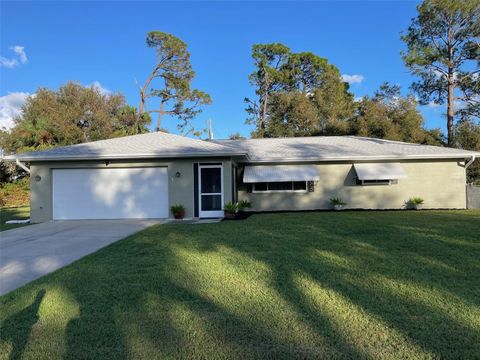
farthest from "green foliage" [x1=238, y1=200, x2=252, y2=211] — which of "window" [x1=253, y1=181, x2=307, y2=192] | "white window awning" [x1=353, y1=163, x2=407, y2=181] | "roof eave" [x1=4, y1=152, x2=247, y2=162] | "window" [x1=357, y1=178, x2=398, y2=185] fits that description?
"window" [x1=357, y1=178, x2=398, y2=185]

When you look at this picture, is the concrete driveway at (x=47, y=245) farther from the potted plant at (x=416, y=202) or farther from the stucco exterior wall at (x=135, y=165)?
the potted plant at (x=416, y=202)

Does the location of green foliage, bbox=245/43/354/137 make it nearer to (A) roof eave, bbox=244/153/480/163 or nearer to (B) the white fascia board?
(A) roof eave, bbox=244/153/480/163

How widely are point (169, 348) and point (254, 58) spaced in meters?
39.9

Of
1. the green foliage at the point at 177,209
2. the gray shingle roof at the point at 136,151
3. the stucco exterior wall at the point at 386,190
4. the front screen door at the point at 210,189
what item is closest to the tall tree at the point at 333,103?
the stucco exterior wall at the point at 386,190

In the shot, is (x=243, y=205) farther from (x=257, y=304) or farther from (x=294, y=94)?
(x=294, y=94)

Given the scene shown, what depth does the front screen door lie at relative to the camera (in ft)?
52.0

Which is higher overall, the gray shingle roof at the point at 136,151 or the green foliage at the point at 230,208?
the gray shingle roof at the point at 136,151

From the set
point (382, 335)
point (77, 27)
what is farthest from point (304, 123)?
point (382, 335)

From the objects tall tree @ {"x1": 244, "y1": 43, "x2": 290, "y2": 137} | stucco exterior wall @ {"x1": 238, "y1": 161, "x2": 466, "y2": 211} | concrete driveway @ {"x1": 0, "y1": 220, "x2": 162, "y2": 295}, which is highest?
tall tree @ {"x1": 244, "y1": 43, "x2": 290, "y2": 137}

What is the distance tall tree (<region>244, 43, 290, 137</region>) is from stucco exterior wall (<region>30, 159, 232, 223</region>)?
2457 centimetres

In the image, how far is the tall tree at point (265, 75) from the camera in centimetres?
3966

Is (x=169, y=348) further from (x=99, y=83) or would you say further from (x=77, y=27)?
(x=99, y=83)

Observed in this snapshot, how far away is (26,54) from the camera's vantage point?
2241 centimetres

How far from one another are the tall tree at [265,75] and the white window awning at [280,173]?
2133 centimetres
